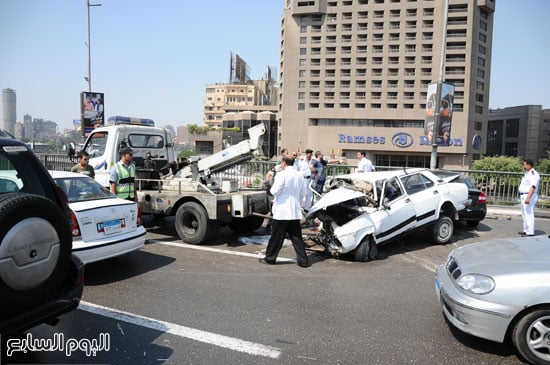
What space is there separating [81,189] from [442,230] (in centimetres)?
677

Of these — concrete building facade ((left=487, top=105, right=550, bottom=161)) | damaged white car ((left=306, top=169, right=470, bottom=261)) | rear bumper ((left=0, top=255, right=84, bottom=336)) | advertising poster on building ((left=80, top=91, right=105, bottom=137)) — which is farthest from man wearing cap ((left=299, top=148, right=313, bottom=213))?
concrete building facade ((left=487, top=105, right=550, bottom=161))

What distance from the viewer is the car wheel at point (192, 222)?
7.75 metres

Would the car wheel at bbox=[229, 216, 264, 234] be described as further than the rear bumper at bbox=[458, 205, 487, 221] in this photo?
No

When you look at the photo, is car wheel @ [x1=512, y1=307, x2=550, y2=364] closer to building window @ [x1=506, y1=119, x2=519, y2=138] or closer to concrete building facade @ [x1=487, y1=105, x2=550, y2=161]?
concrete building facade @ [x1=487, y1=105, x2=550, y2=161]

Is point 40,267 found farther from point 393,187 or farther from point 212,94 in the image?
point 212,94

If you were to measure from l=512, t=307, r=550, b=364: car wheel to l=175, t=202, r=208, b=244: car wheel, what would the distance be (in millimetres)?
5375

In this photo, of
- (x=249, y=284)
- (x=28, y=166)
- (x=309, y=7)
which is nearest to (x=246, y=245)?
(x=249, y=284)

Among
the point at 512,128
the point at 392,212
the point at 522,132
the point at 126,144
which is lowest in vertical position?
the point at 392,212

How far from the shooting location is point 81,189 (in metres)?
6.31

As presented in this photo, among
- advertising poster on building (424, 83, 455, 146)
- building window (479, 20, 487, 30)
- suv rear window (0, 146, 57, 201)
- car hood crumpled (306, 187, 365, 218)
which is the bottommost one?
car hood crumpled (306, 187, 365, 218)

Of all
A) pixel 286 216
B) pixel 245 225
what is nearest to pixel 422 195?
pixel 286 216

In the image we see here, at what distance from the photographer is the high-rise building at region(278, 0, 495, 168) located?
239ft

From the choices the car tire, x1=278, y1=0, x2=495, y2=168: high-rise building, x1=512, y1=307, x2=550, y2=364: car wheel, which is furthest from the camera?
x1=278, y1=0, x2=495, y2=168: high-rise building

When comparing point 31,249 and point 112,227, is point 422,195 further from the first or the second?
point 31,249
